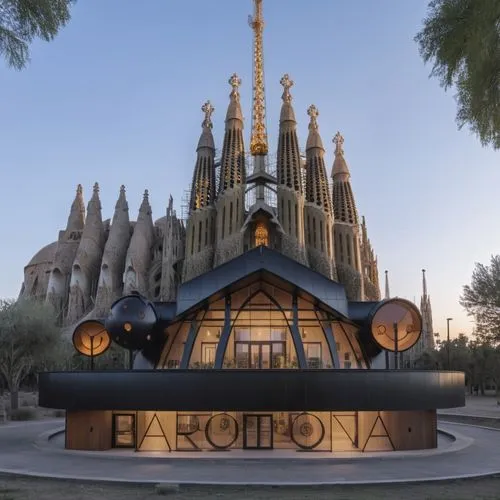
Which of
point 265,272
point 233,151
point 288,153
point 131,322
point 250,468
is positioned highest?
point 233,151

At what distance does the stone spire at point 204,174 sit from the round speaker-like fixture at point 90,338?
64.4 metres

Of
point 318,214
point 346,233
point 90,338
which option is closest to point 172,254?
point 318,214

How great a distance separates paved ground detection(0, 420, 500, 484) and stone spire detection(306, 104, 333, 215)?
232ft

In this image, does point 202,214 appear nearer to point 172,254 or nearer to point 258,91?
point 172,254

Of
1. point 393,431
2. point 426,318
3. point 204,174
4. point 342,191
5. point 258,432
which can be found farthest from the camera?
point 426,318

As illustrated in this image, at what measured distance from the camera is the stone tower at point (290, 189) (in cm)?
8956

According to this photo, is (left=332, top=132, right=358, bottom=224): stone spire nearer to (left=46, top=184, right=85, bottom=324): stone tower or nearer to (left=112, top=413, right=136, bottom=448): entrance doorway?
(left=46, top=184, right=85, bottom=324): stone tower

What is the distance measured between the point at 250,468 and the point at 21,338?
30619 mm

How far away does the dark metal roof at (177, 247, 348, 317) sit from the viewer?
30.7m

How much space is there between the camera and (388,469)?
21641mm

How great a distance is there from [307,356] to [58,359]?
29926 millimetres

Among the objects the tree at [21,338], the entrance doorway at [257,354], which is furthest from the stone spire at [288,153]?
the entrance doorway at [257,354]

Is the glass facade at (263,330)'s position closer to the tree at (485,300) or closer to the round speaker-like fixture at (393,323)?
the round speaker-like fixture at (393,323)

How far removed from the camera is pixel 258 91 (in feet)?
347
